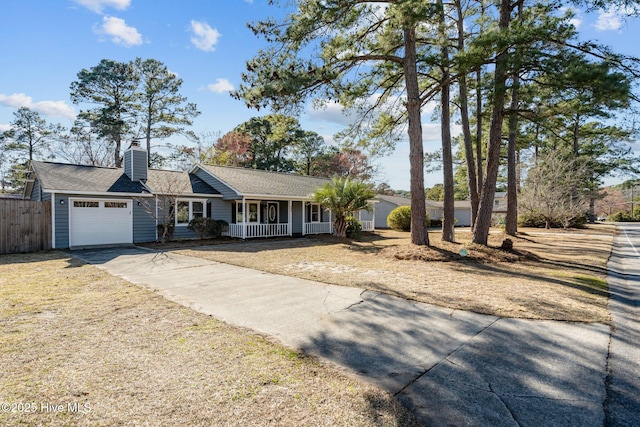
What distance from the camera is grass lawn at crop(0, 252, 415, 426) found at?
8.02 ft

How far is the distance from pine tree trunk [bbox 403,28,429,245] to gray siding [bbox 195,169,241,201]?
352 inches

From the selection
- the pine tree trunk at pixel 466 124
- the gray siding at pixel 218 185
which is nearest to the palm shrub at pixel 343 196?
the gray siding at pixel 218 185

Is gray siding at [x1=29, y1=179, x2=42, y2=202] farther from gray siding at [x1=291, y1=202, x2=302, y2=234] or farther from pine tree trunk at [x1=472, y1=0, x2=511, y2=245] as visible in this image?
pine tree trunk at [x1=472, y1=0, x2=511, y2=245]

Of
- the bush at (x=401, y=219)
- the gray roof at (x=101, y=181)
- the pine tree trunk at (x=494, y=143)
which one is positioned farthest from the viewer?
the bush at (x=401, y=219)

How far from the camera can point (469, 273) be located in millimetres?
8102

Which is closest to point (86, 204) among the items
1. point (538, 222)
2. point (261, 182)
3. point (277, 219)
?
point (261, 182)

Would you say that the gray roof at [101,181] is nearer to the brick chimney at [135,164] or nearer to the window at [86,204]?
the brick chimney at [135,164]

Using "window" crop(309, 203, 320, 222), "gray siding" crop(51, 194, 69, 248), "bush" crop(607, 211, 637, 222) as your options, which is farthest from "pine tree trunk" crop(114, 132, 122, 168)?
"bush" crop(607, 211, 637, 222)

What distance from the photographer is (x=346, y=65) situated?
10.6 meters

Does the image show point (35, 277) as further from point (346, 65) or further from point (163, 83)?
point (163, 83)

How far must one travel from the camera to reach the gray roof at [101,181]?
13.1m

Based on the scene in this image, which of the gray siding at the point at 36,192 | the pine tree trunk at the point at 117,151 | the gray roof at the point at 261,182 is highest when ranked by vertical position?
the pine tree trunk at the point at 117,151

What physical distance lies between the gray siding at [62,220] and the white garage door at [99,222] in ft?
0.43

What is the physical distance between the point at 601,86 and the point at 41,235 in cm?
1820
